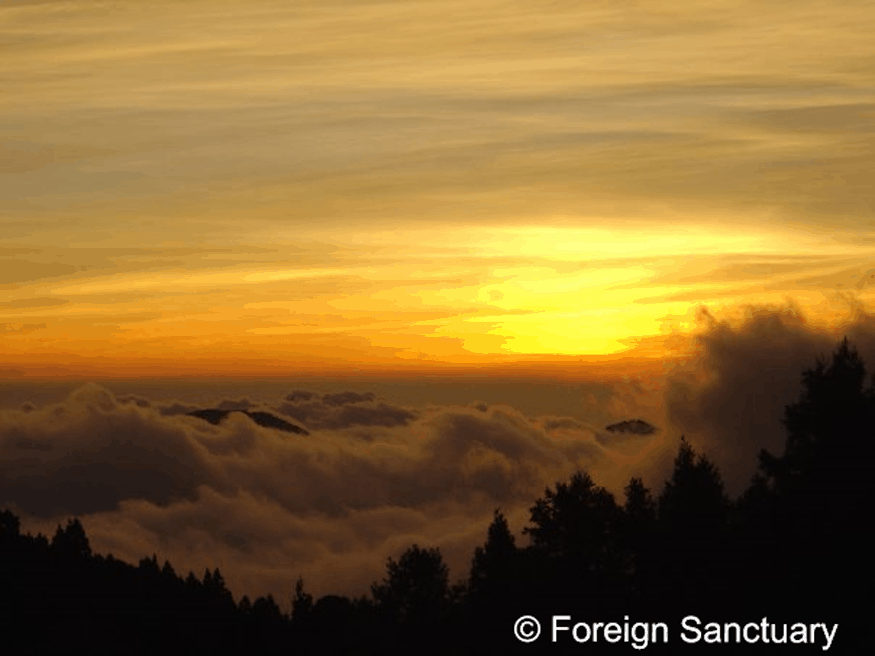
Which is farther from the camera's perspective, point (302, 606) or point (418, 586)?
point (418, 586)

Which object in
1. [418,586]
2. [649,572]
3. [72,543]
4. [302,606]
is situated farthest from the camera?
[72,543]

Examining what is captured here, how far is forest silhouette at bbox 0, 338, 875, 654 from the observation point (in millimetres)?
34344

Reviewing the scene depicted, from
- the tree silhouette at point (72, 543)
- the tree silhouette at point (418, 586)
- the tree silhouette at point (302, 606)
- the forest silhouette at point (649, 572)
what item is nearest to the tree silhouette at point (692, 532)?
the forest silhouette at point (649, 572)

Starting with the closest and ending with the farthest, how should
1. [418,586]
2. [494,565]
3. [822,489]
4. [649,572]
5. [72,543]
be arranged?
[822,489]
[649,572]
[494,565]
[418,586]
[72,543]

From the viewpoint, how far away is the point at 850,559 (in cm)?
3362

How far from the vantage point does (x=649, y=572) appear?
131ft

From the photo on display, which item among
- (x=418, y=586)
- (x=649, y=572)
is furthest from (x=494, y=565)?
(x=649, y=572)

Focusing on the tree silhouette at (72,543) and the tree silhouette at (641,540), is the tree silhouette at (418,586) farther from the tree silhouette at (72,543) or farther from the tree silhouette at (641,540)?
the tree silhouette at (72,543)

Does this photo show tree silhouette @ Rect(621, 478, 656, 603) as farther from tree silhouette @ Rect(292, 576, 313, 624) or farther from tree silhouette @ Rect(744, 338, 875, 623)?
tree silhouette @ Rect(292, 576, 313, 624)

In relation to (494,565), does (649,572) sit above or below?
below

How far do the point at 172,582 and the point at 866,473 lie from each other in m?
75.3

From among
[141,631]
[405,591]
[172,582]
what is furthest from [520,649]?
[172,582]

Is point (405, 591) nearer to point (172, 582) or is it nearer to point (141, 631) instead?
point (141, 631)

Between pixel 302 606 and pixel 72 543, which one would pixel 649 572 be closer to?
pixel 302 606
